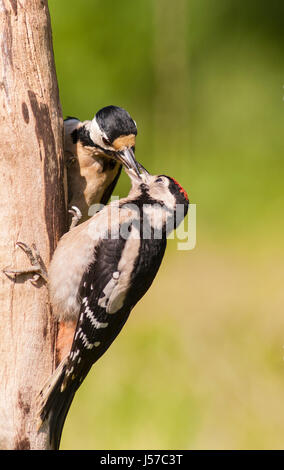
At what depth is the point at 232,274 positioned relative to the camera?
Answer: 4465 mm

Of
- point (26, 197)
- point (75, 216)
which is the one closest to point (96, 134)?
point (75, 216)

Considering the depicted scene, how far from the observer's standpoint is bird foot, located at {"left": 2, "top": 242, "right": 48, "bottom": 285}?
82.5 inches

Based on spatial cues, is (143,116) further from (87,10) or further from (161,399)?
(161,399)

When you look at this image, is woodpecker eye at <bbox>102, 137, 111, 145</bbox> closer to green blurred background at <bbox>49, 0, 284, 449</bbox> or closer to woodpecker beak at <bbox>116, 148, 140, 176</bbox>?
woodpecker beak at <bbox>116, 148, 140, 176</bbox>

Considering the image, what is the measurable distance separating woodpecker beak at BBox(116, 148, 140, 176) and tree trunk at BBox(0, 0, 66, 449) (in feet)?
0.87

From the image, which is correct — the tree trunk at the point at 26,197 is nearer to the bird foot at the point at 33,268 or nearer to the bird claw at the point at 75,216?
the bird foot at the point at 33,268

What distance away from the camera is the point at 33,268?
83.2 inches

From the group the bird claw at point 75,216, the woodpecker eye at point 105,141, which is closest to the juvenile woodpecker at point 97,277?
the bird claw at point 75,216

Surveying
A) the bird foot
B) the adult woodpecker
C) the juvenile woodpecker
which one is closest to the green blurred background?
the adult woodpecker

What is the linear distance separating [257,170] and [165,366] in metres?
1.53

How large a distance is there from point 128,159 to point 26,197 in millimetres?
419

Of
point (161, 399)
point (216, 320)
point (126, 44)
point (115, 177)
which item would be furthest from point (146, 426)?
point (126, 44)

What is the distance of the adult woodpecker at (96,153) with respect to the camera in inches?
92.7

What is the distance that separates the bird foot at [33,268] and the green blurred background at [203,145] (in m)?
1.88
